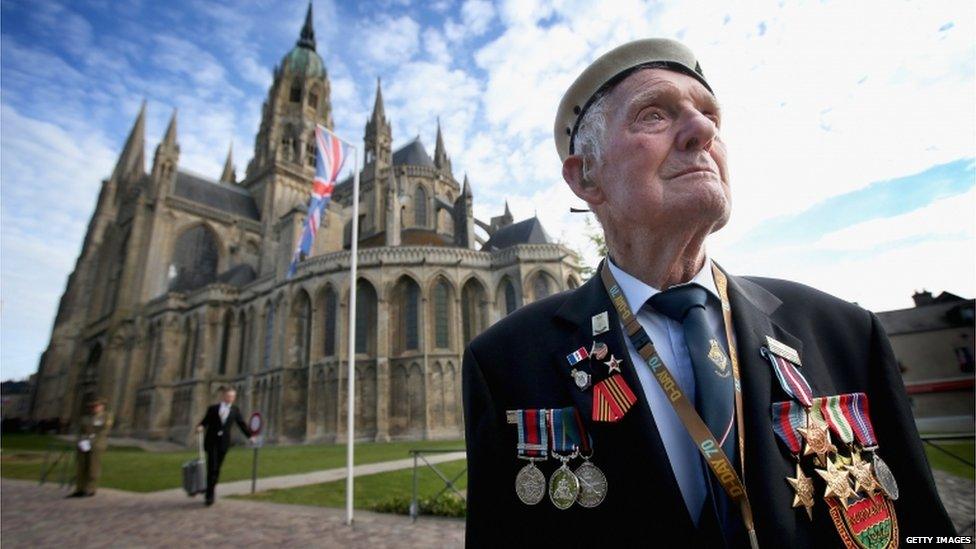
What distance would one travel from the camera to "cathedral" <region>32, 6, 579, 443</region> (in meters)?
23.9

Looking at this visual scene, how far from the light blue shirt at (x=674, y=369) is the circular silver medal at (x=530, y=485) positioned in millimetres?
331

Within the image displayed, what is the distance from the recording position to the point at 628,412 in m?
1.14

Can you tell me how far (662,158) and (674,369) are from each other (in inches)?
22.9

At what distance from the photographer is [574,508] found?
3.75ft

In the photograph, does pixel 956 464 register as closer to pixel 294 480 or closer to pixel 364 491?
pixel 364 491

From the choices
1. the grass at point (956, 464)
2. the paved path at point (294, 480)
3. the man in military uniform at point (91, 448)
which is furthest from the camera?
the grass at point (956, 464)

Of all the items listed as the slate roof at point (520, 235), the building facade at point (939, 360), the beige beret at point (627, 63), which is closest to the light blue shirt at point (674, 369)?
the beige beret at point (627, 63)

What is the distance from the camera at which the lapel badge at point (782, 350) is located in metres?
1.21

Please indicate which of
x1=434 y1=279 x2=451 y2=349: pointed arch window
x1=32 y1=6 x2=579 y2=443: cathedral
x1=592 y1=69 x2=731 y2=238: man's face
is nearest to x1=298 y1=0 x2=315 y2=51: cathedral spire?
x1=32 y1=6 x2=579 y2=443: cathedral

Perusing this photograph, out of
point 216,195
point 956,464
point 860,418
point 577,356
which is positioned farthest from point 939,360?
point 216,195

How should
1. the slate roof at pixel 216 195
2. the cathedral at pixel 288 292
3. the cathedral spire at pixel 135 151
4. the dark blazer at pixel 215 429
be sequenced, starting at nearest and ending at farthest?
the dark blazer at pixel 215 429 < the cathedral at pixel 288 292 < the slate roof at pixel 216 195 < the cathedral spire at pixel 135 151

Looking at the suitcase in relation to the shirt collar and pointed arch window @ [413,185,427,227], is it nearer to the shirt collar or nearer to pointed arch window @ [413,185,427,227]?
the shirt collar

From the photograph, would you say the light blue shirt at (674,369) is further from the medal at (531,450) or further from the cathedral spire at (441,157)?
the cathedral spire at (441,157)

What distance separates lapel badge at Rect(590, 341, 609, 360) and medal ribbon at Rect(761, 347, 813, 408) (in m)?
0.40
